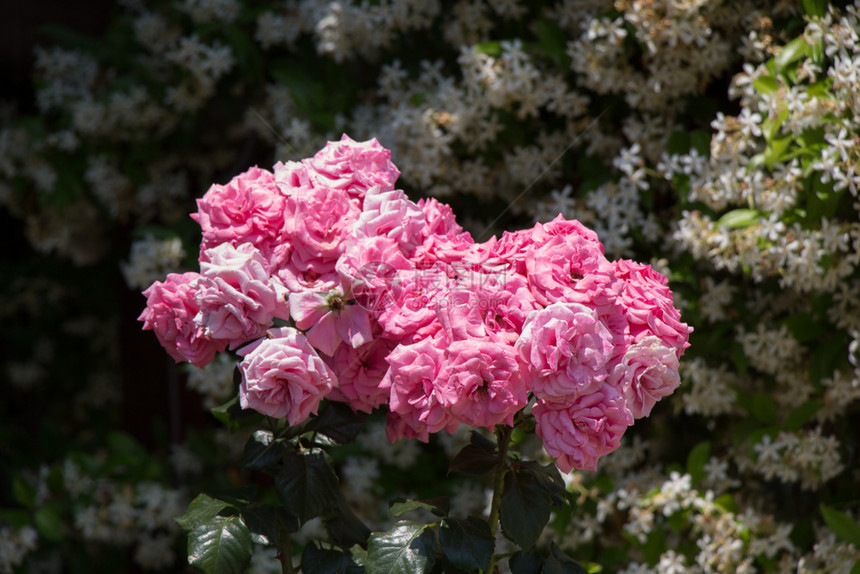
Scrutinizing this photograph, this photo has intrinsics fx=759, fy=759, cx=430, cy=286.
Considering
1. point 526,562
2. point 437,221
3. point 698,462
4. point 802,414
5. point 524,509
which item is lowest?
point 698,462

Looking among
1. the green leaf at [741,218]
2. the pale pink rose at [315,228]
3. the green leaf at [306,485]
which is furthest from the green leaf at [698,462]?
the pale pink rose at [315,228]

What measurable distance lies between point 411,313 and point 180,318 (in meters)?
0.29

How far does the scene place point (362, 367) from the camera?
956mm

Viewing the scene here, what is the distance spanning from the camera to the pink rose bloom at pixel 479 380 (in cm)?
80

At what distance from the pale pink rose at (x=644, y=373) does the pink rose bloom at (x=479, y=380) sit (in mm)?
117

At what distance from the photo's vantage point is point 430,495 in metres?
1.77

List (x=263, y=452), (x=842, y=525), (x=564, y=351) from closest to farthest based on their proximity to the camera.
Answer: (x=564, y=351) < (x=263, y=452) < (x=842, y=525)

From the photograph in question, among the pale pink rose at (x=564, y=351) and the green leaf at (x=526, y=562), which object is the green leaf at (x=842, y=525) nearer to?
the green leaf at (x=526, y=562)

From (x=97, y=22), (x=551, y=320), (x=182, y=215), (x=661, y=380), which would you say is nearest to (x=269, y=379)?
(x=551, y=320)

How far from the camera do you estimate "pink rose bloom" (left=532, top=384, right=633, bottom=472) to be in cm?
81

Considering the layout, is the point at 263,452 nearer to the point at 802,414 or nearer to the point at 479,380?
the point at 479,380

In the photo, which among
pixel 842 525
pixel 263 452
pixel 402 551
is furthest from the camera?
pixel 842 525

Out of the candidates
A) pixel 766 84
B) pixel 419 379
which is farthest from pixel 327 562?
pixel 766 84

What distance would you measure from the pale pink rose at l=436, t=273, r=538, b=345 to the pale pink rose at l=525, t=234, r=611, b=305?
2 centimetres
